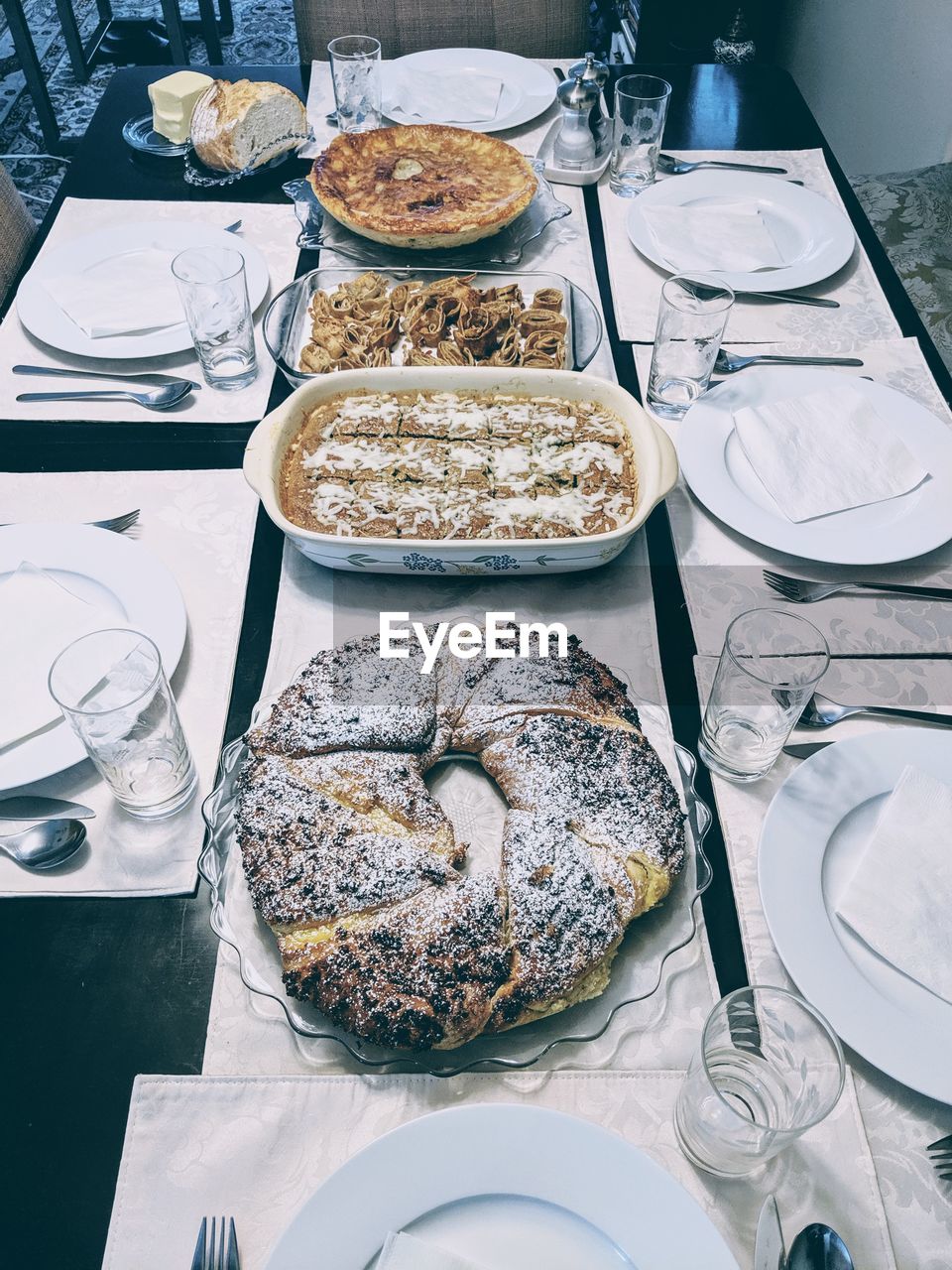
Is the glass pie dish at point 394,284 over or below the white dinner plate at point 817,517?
over

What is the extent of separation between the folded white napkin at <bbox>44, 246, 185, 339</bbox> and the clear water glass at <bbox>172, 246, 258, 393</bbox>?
0.10m

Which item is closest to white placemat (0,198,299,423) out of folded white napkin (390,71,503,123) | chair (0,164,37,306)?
chair (0,164,37,306)

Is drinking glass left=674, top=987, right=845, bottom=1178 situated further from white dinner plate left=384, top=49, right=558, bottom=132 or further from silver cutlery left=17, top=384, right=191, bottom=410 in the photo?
white dinner plate left=384, top=49, right=558, bottom=132

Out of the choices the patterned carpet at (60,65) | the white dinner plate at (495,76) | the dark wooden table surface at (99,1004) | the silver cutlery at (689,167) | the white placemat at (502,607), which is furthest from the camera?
the patterned carpet at (60,65)

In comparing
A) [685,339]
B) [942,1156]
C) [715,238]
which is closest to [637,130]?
[715,238]

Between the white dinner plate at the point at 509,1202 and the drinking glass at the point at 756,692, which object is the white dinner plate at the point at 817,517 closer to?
the drinking glass at the point at 756,692

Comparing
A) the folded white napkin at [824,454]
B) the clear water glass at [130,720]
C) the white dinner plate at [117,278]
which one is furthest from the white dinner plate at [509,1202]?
the white dinner plate at [117,278]

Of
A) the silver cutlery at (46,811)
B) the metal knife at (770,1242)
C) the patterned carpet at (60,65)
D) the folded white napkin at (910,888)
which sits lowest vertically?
the patterned carpet at (60,65)

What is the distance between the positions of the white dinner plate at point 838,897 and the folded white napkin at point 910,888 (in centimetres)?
1

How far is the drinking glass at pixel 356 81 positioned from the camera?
2.12 metres

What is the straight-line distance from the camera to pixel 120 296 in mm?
1767

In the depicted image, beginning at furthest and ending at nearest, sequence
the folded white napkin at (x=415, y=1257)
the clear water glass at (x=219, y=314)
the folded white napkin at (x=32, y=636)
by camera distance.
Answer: the clear water glass at (x=219, y=314), the folded white napkin at (x=32, y=636), the folded white napkin at (x=415, y=1257)

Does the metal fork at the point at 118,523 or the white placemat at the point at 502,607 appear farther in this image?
the metal fork at the point at 118,523

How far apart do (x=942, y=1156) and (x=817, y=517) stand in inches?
34.5
